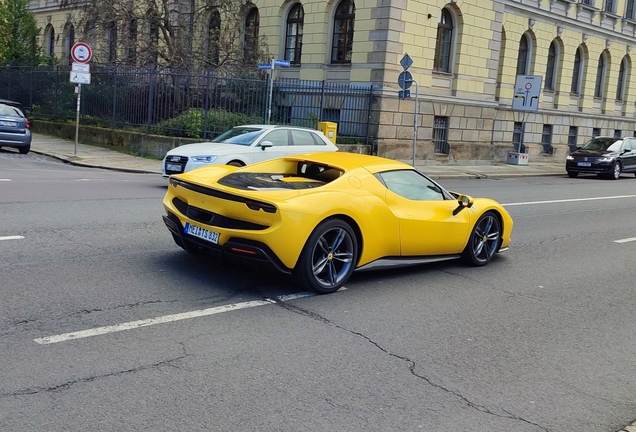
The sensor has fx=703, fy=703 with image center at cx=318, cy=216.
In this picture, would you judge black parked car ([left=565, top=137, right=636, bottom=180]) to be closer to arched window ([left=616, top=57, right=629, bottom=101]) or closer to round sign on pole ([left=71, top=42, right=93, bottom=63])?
arched window ([left=616, top=57, right=629, bottom=101])

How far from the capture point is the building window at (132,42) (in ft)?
84.6

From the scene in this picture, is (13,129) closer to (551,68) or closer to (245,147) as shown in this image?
(245,147)

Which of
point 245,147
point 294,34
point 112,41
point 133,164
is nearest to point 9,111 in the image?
point 133,164

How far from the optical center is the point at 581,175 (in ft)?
95.9

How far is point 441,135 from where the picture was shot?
27.7m

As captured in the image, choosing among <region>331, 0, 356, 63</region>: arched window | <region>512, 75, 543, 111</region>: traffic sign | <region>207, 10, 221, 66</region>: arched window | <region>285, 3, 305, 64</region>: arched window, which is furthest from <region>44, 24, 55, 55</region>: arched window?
<region>512, 75, 543, 111</region>: traffic sign

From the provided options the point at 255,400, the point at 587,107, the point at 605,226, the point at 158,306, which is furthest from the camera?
the point at 587,107

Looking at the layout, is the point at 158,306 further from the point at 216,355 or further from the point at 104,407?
the point at 104,407

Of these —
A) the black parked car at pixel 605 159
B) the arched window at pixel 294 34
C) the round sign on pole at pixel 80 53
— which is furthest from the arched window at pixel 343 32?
the round sign on pole at pixel 80 53

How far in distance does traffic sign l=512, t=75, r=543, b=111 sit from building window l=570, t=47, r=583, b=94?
8.24 m

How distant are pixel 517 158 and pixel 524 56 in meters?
5.74

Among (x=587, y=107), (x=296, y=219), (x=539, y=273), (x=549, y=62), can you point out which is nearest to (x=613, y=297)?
(x=539, y=273)

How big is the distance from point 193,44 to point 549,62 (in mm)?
17733

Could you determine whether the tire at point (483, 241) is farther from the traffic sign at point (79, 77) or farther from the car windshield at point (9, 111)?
the car windshield at point (9, 111)
